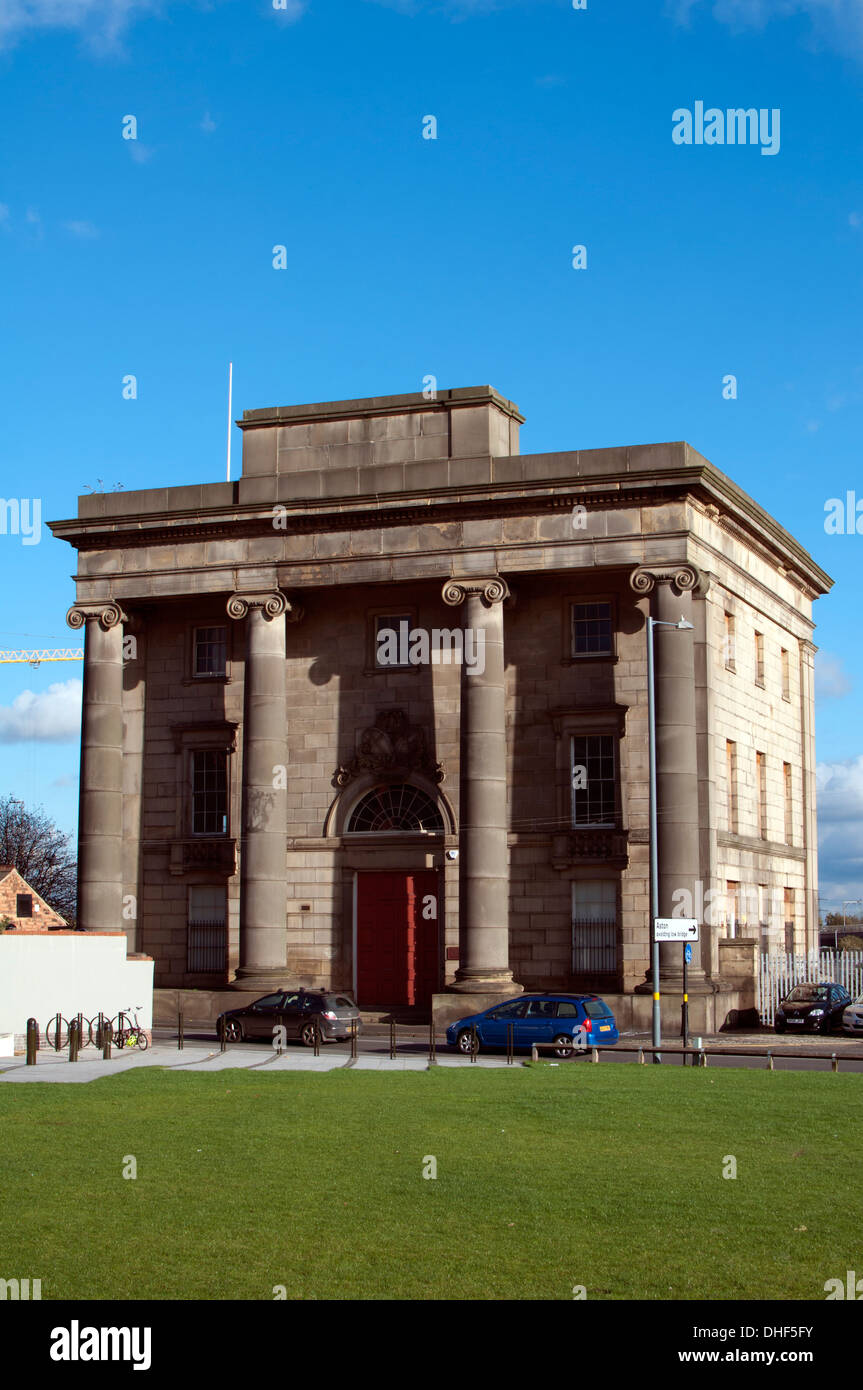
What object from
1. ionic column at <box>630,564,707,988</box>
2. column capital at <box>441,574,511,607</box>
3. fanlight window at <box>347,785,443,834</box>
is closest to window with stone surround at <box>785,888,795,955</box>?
ionic column at <box>630,564,707,988</box>

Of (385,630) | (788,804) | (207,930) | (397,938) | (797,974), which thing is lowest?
(797,974)

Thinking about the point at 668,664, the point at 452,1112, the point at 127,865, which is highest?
the point at 668,664

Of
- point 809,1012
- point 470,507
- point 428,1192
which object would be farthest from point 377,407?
point 428,1192

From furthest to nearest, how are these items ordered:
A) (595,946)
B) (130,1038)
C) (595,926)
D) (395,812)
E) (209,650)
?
(209,650), (395,812), (595,926), (595,946), (130,1038)

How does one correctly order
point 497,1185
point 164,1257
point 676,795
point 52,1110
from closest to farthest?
1. point 164,1257
2. point 497,1185
3. point 52,1110
4. point 676,795

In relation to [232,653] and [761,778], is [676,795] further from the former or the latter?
[232,653]

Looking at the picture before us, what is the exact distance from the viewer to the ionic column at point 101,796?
43219 millimetres

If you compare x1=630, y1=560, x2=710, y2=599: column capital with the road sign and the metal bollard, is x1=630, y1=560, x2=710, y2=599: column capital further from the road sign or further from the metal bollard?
the metal bollard

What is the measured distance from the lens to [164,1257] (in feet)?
37.9

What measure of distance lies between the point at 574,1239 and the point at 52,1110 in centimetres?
1040

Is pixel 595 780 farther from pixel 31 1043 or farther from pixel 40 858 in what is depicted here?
pixel 40 858

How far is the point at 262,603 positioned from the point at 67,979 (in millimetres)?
12291

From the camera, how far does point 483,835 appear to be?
39.9m
